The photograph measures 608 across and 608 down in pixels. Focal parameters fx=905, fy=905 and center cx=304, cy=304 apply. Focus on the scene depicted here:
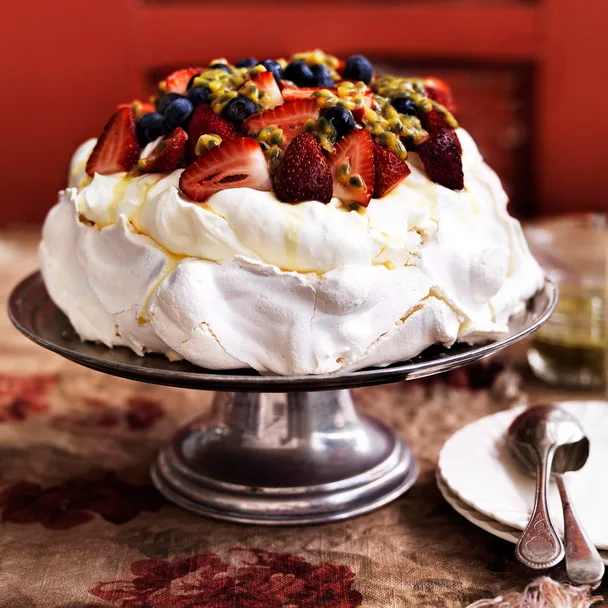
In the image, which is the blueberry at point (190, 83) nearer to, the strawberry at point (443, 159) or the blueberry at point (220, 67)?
the blueberry at point (220, 67)

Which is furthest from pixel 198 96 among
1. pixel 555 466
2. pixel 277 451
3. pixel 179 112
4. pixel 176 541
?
pixel 555 466

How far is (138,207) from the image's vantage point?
137cm

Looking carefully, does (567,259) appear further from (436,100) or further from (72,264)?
(72,264)

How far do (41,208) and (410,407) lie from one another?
2391mm

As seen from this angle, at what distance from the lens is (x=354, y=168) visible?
1.33 m

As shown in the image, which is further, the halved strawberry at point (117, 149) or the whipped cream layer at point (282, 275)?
the halved strawberry at point (117, 149)

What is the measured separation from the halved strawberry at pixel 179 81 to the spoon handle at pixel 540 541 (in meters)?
0.89

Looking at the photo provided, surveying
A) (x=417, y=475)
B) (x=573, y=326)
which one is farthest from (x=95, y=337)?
(x=573, y=326)

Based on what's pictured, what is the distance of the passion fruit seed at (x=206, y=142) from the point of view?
1.34m

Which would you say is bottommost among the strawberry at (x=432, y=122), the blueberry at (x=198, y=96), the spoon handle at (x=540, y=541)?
the spoon handle at (x=540, y=541)

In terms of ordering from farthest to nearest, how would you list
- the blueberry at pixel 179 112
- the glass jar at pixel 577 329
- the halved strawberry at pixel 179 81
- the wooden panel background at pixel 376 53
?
the wooden panel background at pixel 376 53
the glass jar at pixel 577 329
the halved strawberry at pixel 179 81
the blueberry at pixel 179 112

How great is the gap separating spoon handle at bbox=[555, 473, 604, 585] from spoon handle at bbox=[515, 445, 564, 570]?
0.05 feet

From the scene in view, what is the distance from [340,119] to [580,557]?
0.71 metres

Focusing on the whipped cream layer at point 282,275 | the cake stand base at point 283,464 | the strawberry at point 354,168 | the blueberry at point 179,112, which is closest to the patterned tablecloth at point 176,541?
the cake stand base at point 283,464
